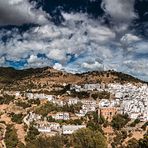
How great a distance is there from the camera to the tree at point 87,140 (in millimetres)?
57259

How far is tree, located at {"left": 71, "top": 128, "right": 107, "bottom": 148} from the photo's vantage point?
188 ft

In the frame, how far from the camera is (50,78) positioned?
158 m

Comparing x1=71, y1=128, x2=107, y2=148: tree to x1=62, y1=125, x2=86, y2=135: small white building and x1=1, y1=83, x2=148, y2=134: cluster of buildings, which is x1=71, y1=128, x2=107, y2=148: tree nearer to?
x1=62, y1=125, x2=86, y2=135: small white building

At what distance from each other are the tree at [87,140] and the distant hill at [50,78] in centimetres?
7727

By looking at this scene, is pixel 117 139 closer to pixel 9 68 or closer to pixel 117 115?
pixel 117 115

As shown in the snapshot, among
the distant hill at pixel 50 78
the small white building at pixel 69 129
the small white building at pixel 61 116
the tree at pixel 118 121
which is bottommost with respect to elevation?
the small white building at pixel 69 129

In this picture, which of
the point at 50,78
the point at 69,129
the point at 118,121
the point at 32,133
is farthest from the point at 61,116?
the point at 50,78

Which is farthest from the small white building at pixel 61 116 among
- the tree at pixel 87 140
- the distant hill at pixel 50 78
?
the distant hill at pixel 50 78

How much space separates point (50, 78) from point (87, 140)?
101 metres

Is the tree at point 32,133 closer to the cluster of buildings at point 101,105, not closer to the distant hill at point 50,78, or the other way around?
the cluster of buildings at point 101,105

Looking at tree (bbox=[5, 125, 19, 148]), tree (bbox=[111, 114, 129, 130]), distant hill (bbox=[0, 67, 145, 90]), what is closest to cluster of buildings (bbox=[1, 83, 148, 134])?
tree (bbox=[111, 114, 129, 130])

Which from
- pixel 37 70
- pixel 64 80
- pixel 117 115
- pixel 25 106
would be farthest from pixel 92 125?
pixel 37 70

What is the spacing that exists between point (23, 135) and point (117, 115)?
87.8 feet

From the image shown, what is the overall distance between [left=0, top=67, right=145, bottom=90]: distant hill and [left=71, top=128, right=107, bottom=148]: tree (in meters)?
77.3
